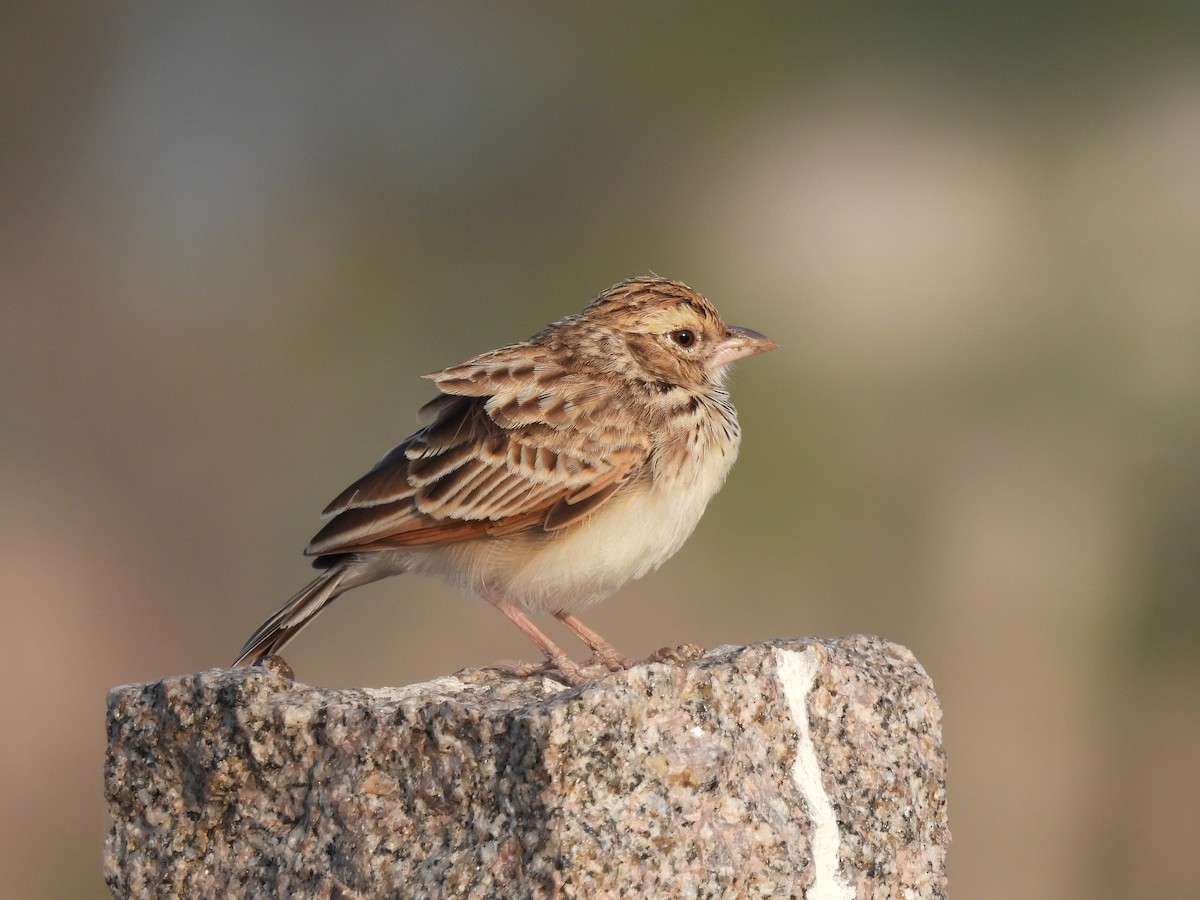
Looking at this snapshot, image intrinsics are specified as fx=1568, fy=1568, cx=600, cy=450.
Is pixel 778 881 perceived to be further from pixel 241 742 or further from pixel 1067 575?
pixel 1067 575

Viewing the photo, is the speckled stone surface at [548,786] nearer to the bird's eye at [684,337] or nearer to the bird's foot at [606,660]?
the bird's foot at [606,660]

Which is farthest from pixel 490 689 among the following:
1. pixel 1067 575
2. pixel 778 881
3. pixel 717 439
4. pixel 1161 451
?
pixel 1161 451

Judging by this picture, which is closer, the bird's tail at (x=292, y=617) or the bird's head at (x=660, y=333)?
the bird's tail at (x=292, y=617)

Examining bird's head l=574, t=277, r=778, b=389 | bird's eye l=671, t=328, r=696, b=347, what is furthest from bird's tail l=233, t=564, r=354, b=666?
bird's eye l=671, t=328, r=696, b=347

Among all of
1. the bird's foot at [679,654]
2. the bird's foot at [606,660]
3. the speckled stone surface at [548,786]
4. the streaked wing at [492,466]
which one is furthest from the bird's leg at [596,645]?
the speckled stone surface at [548,786]

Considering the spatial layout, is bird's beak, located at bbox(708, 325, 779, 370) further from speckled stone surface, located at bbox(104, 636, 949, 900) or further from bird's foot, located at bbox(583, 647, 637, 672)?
speckled stone surface, located at bbox(104, 636, 949, 900)

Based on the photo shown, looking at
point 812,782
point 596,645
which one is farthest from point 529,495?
point 812,782

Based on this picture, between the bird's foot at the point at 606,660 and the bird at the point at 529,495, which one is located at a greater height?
the bird at the point at 529,495
